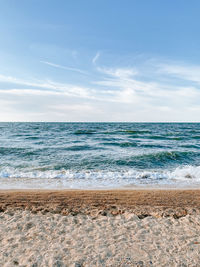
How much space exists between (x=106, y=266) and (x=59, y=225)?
166 centimetres

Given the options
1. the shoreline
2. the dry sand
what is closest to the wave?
the shoreline

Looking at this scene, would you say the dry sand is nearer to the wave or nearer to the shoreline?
the shoreline

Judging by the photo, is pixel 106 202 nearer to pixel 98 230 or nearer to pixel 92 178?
pixel 98 230

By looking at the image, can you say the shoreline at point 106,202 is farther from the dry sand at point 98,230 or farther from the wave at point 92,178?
the wave at point 92,178

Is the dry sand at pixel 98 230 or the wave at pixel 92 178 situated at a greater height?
the dry sand at pixel 98 230

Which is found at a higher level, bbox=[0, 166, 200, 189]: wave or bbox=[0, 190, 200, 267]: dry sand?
bbox=[0, 190, 200, 267]: dry sand

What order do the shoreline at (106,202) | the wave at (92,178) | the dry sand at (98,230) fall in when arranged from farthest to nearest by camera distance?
the wave at (92,178) < the shoreline at (106,202) < the dry sand at (98,230)

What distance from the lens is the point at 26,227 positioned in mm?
4371

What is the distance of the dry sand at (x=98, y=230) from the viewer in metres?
3.43

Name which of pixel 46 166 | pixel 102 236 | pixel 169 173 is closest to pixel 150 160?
pixel 169 173

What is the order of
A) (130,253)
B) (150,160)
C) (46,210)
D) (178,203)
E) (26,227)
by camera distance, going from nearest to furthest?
(130,253) → (26,227) → (46,210) → (178,203) → (150,160)

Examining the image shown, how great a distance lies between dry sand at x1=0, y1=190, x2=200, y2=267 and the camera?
3.43 metres

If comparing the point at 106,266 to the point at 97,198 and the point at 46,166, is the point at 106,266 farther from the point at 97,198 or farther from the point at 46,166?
the point at 46,166

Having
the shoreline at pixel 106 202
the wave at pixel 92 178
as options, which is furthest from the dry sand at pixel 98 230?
the wave at pixel 92 178
